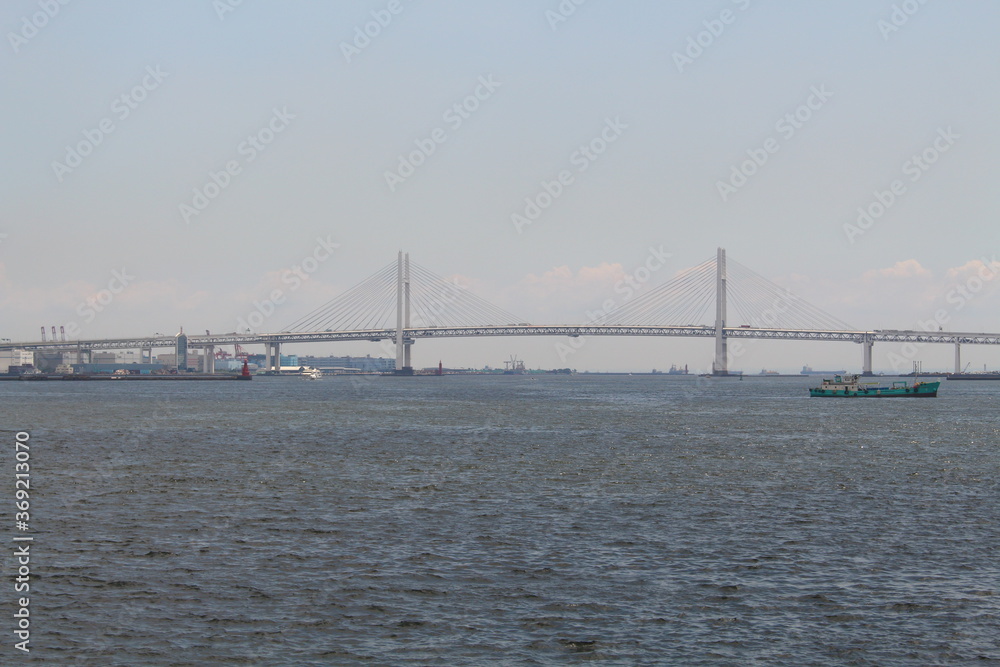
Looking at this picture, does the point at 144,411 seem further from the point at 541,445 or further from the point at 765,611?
the point at 765,611

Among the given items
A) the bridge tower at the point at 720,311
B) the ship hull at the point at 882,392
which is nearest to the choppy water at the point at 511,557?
the ship hull at the point at 882,392

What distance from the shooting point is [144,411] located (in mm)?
74500

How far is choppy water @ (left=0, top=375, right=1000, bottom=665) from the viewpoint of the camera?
13.7 meters

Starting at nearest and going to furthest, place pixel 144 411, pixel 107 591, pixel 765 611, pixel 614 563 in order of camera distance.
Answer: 1. pixel 765 611
2. pixel 107 591
3. pixel 614 563
4. pixel 144 411

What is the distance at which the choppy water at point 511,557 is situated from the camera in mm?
13734

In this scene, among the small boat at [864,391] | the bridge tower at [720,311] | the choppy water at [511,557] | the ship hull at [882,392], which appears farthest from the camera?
the bridge tower at [720,311]

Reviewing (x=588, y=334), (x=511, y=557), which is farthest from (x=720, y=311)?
(x=511, y=557)

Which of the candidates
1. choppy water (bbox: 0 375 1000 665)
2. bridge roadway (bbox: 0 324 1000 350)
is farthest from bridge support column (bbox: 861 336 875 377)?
choppy water (bbox: 0 375 1000 665)

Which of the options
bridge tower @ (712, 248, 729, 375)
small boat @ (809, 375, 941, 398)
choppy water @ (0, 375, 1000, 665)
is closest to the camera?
choppy water @ (0, 375, 1000, 665)

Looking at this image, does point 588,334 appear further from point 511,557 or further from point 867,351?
point 511,557

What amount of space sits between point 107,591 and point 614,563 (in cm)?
889

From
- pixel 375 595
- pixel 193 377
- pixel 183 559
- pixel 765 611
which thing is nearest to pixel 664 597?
pixel 765 611

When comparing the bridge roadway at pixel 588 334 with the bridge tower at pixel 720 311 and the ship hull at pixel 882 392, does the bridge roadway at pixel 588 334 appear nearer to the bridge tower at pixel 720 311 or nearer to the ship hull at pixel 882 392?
the bridge tower at pixel 720 311

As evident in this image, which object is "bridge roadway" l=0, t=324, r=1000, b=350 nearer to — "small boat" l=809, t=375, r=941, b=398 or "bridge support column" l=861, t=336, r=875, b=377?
"bridge support column" l=861, t=336, r=875, b=377
